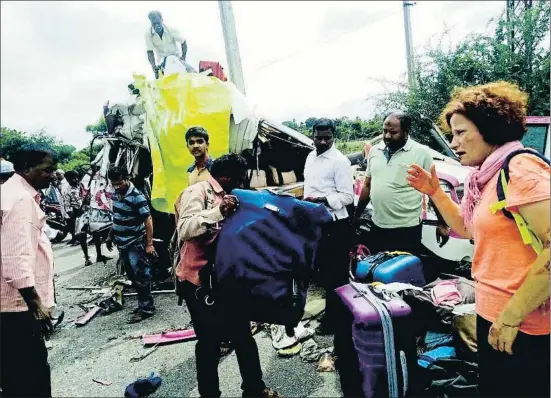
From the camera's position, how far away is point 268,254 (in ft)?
7.20

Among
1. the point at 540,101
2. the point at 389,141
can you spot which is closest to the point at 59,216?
the point at 389,141

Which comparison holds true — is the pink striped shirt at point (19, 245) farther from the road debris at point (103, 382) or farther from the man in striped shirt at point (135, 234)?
the man in striped shirt at point (135, 234)

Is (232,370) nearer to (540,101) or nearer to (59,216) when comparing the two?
(59,216)

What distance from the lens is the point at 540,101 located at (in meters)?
9.84

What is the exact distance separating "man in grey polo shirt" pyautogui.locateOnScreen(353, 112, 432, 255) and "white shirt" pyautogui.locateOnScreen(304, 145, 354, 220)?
0.27m

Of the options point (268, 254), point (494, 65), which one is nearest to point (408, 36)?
point (494, 65)

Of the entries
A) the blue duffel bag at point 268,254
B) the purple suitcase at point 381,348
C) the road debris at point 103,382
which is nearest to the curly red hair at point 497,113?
the blue duffel bag at point 268,254

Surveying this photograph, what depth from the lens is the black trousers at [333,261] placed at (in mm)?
3494

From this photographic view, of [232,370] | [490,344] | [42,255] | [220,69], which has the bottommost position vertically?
[232,370]

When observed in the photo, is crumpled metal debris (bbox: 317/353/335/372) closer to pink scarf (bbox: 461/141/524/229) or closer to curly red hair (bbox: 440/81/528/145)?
Result: pink scarf (bbox: 461/141/524/229)

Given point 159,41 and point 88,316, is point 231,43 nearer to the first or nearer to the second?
point 159,41

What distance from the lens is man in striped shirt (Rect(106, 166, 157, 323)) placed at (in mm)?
4387

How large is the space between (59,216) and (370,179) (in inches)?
367

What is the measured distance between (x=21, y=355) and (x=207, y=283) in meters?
1.17
